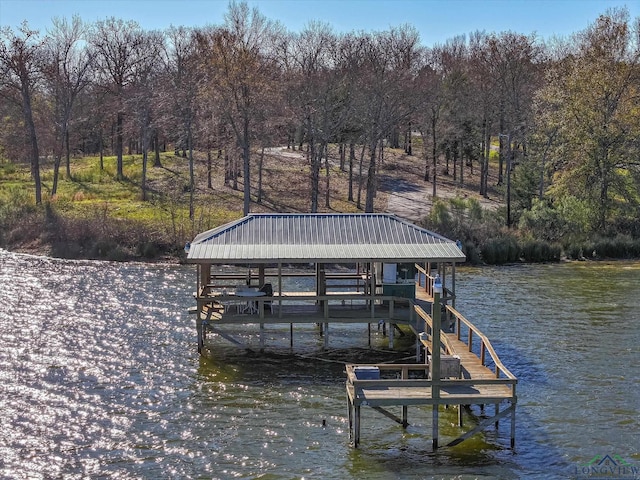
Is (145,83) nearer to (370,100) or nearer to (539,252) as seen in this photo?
(370,100)

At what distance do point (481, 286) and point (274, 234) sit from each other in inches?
619

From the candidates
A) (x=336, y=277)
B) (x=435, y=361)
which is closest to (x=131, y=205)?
(x=336, y=277)

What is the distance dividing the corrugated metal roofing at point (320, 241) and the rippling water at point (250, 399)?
3902 mm

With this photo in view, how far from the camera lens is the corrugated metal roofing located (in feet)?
89.8

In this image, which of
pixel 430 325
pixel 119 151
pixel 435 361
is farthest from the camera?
pixel 119 151

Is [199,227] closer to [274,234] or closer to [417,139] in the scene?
[274,234]

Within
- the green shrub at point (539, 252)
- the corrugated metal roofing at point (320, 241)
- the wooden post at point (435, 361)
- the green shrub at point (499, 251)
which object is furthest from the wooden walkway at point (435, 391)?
the green shrub at point (539, 252)

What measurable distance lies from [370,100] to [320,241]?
2995 centimetres

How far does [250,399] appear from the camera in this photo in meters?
23.6

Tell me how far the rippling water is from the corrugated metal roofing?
3.90 meters

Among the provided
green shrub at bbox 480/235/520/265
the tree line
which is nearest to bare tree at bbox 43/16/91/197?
the tree line

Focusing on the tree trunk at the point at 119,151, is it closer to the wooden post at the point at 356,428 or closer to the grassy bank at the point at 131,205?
the grassy bank at the point at 131,205

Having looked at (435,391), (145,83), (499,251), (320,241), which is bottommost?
(435,391)

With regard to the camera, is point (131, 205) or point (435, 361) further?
point (131, 205)
